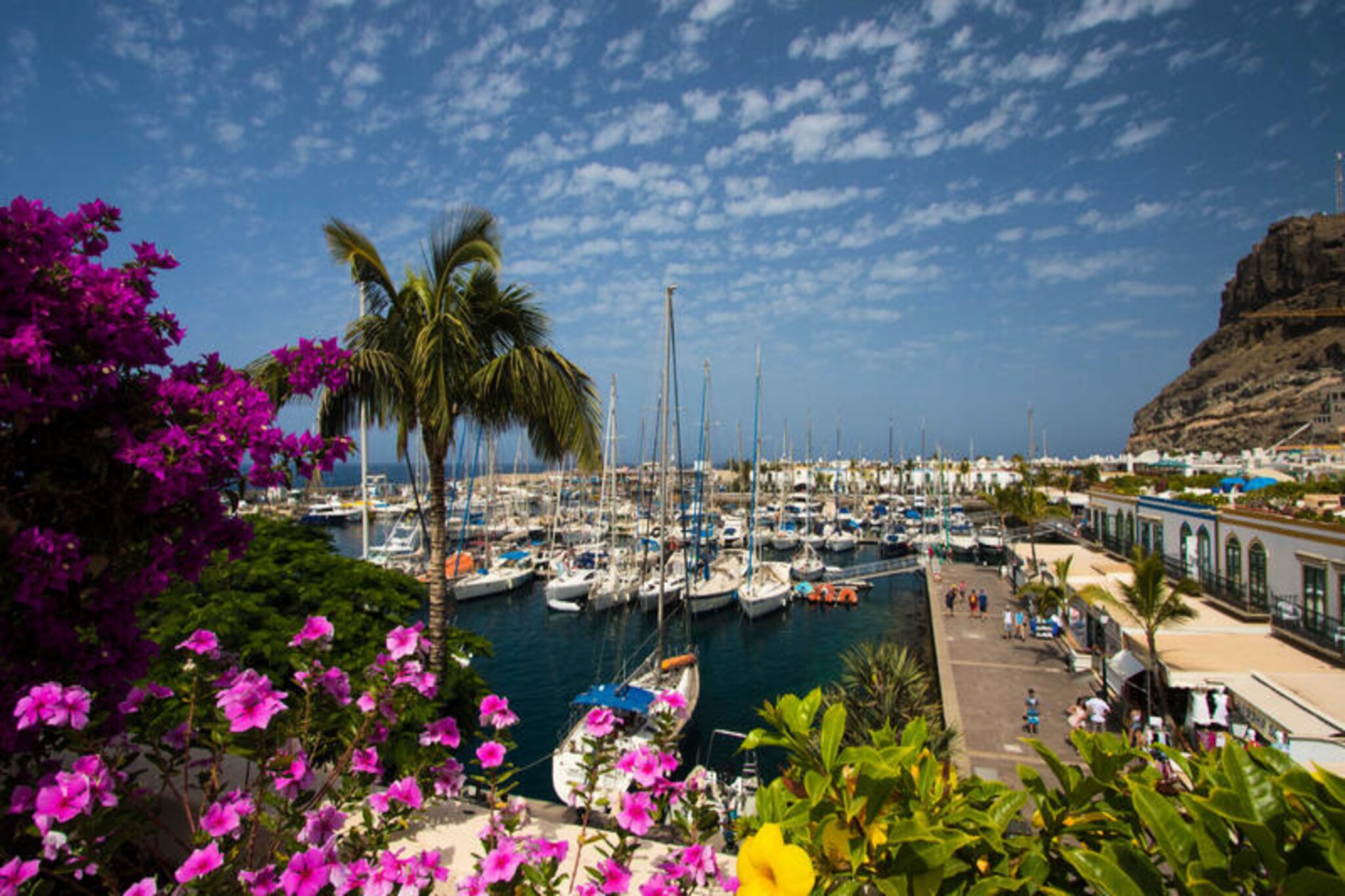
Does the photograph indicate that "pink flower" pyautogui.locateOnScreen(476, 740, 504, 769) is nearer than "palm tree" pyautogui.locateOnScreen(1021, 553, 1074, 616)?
Yes

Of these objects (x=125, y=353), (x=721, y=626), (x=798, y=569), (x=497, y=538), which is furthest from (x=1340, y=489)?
(x=497, y=538)

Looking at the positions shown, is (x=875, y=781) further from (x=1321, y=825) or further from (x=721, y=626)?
(x=721, y=626)

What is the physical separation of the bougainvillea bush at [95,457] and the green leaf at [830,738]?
2.63 meters

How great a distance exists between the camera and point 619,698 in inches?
637

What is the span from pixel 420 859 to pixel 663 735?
1162 mm

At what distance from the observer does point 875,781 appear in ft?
7.15

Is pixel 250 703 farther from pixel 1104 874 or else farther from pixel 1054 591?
pixel 1054 591

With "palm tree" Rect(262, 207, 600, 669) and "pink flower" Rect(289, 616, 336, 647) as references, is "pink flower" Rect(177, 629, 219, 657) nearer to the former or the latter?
"pink flower" Rect(289, 616, 336, 647)

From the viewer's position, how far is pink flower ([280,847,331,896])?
2311 mm

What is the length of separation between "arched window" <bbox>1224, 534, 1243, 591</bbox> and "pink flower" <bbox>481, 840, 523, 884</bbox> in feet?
80.9

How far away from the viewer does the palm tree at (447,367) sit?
23.2ft

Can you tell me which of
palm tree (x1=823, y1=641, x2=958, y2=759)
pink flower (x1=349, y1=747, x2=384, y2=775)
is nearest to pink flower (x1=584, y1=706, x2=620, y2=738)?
pink flower (x1=349, y1=747, x2=384, y2=775)

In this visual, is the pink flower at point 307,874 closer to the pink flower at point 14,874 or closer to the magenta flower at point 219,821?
the magenta flower at point 219,821

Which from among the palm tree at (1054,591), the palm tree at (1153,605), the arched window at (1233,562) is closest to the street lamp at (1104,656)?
the palm tree at (1153,605)
